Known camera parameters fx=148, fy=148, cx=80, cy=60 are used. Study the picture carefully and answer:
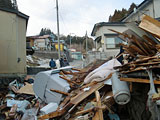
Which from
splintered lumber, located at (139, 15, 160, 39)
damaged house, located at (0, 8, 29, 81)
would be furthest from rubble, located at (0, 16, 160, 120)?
damaged house, located at (0, 8, 29, 81)

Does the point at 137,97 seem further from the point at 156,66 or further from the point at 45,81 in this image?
the point at 45,81

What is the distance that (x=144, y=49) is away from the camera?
10.8 ft

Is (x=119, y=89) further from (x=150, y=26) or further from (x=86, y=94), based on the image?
(x=150, y=26)

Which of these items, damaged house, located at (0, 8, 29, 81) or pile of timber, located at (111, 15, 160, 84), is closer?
pile of timber, located at (111, 15, 160, 84)

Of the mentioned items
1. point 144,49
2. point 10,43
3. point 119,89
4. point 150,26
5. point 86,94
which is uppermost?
point 10,43

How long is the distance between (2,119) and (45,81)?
2.17 metres

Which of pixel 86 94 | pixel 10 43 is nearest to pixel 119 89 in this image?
pixel 86 94

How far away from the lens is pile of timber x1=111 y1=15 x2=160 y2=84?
104 inches

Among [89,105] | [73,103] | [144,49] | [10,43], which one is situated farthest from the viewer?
[10,43]

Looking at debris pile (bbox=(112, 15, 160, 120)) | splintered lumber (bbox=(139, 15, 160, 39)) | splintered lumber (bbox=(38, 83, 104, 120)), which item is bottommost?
splintered lumber (bbox=(38, 83, 104, 120))

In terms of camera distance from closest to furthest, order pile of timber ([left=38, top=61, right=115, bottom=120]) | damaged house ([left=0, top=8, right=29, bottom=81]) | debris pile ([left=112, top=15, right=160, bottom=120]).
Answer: debris pile ([left=112, top=15, right=160, bottom=120]) → pile of timber ([left=38, top=61, right=115, bottom=120]) → damaged house ([left=0, top=8, right=29, bottom=81])

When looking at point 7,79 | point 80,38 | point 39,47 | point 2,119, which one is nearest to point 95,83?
point 2,119

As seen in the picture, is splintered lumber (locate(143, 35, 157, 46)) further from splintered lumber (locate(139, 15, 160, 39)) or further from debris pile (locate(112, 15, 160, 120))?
splintered lumber (locate(139, 15, 160, 39))

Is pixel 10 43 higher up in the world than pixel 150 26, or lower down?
higher up
